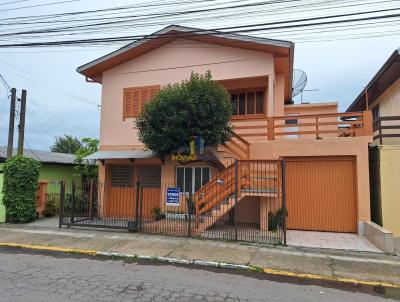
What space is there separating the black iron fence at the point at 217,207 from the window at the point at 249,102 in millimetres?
2899

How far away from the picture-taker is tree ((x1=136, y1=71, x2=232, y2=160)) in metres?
11.1

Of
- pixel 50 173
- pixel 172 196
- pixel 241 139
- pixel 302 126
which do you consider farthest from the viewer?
pixel 50 173

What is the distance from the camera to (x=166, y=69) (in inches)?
578

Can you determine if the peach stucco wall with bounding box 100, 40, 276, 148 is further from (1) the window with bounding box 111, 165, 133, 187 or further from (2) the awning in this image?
(1) the window with bounding box 111, 165, 133, 187

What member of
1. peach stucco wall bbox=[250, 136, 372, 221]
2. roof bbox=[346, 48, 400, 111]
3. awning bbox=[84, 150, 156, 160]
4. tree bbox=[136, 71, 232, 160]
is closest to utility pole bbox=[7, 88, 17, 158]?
awning bbox=[84, 150, 156, 160]

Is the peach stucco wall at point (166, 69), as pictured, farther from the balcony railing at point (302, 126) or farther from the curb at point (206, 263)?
the curb at point (206, 263)

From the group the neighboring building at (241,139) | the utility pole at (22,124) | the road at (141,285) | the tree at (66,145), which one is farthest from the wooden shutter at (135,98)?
the tree at (66,145)

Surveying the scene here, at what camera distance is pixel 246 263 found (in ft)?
25.0

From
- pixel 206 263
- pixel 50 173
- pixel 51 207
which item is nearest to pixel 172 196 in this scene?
pixel 206 263

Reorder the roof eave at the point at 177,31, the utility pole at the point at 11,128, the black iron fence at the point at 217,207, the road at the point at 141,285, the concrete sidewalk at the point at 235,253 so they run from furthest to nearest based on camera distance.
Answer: the utility pole at the point at 11,128, the roof eave at the point at 177,31, the black iron fence at the point at 217,207, the concrete sidewalk at the point at 235,253, the road at the point at 141,285

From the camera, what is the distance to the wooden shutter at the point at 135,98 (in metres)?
14.8

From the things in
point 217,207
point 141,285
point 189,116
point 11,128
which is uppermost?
point 11,128

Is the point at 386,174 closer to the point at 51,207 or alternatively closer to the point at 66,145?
the point at 51,207

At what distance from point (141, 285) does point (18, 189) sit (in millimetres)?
9148
